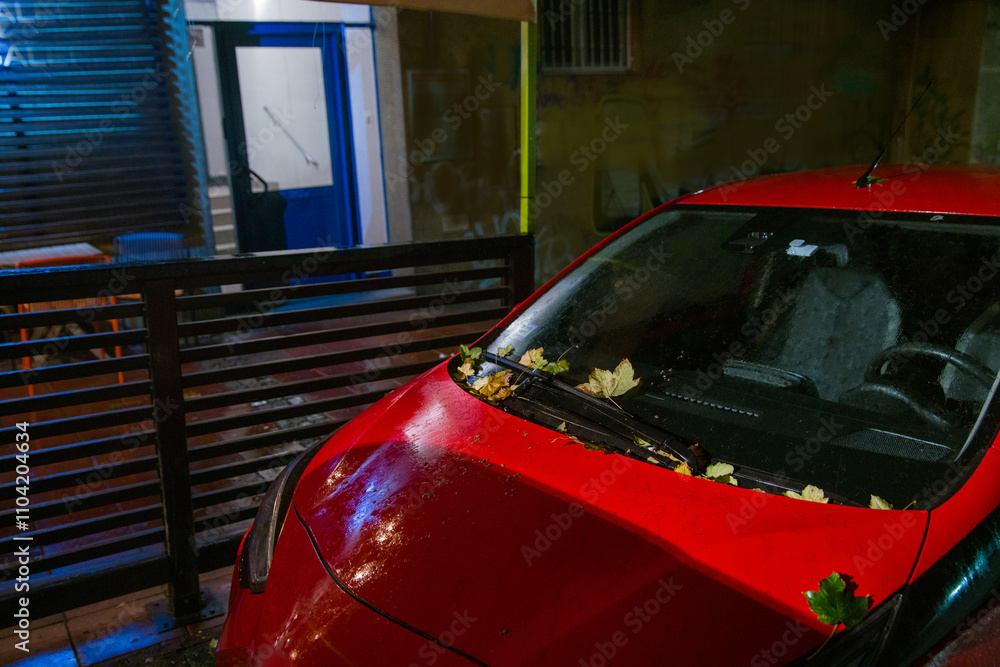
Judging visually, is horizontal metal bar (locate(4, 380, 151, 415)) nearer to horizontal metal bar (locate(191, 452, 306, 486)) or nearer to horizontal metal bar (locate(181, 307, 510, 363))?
horizontal metal bar (locate(181, 307, 510, 363))

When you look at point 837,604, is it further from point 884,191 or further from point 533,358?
point 884,191

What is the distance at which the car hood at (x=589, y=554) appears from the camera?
1394 mm

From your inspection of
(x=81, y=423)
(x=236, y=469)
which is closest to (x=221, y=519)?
(x=236, y=469)

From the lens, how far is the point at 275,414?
3.19 meters

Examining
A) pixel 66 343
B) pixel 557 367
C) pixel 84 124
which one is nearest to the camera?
pixel 557 367

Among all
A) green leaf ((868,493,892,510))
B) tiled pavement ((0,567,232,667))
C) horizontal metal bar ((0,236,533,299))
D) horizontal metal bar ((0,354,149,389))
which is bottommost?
tiled pavement ((0,567,232,667))

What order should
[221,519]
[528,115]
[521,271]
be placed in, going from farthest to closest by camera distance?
[521,271] < [528,115] < [221,519]

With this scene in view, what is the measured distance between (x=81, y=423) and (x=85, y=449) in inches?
4.2

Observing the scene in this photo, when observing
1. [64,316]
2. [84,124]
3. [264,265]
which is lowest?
[64,316]

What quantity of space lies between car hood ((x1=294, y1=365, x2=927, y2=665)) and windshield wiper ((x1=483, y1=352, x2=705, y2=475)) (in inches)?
2.7

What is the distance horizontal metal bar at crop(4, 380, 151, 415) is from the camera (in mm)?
2676

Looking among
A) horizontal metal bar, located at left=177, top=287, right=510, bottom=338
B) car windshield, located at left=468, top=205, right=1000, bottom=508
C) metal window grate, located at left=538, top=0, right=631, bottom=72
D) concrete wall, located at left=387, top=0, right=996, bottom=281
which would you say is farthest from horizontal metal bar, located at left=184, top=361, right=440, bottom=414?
metal window grate, located at left=538, top=0, right=631, bottom=72

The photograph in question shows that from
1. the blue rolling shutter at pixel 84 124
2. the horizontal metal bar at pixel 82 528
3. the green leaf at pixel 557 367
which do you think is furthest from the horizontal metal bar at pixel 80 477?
the blue rolling shutter at pixel 84 124

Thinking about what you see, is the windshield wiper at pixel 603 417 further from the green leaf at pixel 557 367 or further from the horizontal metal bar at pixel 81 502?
the horizontal metal bar at pixel 81 502
